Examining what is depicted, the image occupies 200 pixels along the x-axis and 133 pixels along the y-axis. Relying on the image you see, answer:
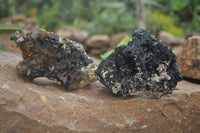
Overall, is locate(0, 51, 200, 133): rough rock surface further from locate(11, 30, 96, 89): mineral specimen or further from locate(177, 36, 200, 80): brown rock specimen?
locate(177, 36, 200, 80): brown rock specimen

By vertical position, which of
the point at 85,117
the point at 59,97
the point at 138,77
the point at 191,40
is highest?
the point at 191,40

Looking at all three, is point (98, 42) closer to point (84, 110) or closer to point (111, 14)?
point (111, 14)

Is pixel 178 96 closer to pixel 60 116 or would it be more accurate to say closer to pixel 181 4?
pixel 60 116

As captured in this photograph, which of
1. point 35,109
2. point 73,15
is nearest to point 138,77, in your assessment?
point 35,109

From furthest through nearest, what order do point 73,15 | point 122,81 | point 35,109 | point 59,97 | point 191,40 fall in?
point 73,15, point 191,40, point 122,81, point 59,97, point 35,109

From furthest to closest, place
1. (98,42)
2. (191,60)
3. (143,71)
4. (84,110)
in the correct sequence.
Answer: (98,42) < (191,60) < (143,71) < (84,110)

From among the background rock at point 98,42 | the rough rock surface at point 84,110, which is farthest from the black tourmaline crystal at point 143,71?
the background rock at point 98,42

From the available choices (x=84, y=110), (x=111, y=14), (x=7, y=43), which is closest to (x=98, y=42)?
(x=111, y=14)

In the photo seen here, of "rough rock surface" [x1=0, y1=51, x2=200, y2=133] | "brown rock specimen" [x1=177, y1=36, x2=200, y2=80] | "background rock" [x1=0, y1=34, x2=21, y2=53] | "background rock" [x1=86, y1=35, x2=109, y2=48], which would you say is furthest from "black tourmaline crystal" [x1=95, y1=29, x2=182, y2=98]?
"background rock" [x1=86, y1=35, x2=109, y2=48]
